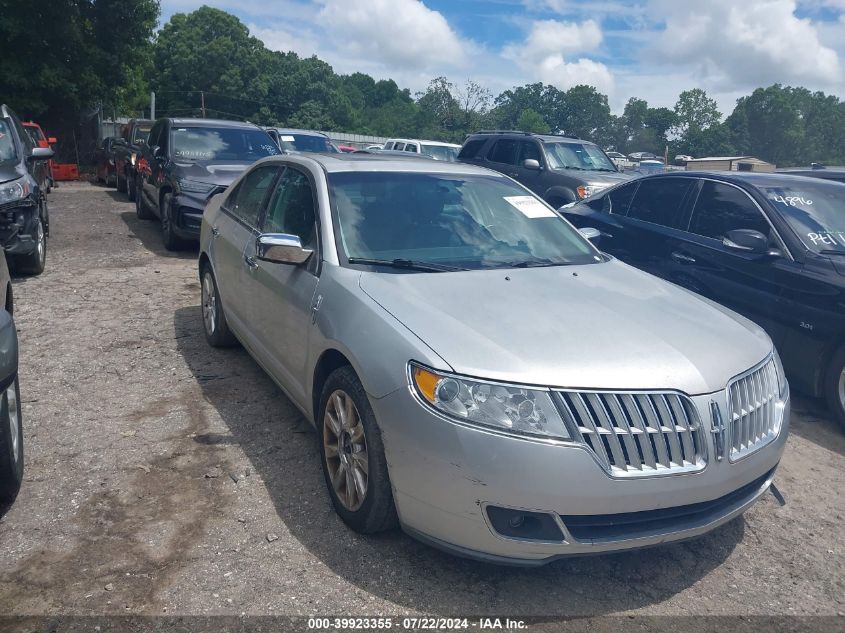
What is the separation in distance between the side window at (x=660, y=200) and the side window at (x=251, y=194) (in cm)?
336

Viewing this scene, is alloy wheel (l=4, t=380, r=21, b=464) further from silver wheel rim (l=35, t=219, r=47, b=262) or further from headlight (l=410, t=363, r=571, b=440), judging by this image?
silver wheel rim (l=35, t=219, r=47, b=262)

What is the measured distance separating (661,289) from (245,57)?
7690cm

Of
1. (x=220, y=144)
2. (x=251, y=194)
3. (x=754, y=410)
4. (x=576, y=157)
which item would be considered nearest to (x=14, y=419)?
(x=251, y=194)

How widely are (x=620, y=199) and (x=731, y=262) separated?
1.60 meters

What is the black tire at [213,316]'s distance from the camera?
18.8 feet

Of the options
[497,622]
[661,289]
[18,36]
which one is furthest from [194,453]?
[18,36]

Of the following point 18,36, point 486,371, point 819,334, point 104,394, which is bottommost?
point 104,394

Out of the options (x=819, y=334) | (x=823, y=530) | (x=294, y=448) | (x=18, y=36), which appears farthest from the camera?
(x=18, y=36)

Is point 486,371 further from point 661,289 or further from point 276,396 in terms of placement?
point 276,396

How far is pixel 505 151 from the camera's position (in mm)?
13578

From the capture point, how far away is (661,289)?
13.1ft

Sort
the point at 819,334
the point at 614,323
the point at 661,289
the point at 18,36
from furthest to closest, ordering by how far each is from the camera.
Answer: the point at 18,36
the point at 819,334
the point at 661,289
the point at 614,323

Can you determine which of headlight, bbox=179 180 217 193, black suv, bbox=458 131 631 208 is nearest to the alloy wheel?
headlight, bbox=179 180 217 193

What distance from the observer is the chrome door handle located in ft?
19.6
